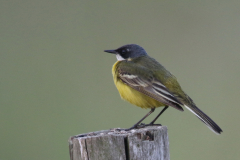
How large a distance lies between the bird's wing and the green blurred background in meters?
2.21

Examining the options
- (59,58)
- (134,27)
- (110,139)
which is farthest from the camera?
(134,27)

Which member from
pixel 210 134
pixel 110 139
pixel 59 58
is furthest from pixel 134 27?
pixel 110 139

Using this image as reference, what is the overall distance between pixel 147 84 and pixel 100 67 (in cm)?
390

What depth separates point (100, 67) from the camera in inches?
369

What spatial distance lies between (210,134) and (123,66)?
3092mm

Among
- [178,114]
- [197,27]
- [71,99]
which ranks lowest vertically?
[178,114]

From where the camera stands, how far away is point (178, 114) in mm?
8312

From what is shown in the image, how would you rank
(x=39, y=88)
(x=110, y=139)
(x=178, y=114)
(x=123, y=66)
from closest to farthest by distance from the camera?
(x=110, y=139), (x=123, y=66), (x=178, y=114), (x=39, y=88)

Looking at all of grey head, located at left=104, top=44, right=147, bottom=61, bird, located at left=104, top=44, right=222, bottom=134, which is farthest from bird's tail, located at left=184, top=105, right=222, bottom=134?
grey head, located at left=104, top=44, right=147, bottom=61

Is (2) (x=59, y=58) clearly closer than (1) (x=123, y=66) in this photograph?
No

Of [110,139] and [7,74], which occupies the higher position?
[7,74]

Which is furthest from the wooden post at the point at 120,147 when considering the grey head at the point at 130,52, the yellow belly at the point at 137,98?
the grey head at the point at 130,52

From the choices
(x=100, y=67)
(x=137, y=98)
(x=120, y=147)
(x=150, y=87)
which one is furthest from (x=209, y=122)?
(x=100, y=67)

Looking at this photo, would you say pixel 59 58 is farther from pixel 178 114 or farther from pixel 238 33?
pixel 238 33
